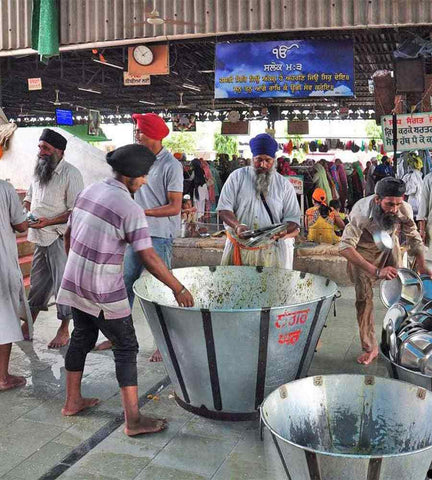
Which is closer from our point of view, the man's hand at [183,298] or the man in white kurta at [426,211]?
the man's hand at [183,298]

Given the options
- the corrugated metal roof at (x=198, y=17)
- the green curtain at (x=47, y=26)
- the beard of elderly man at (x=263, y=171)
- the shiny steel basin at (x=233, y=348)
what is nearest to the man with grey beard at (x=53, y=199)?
the shiny steel basin at (x=233, y=348)

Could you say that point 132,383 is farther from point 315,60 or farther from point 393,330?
point 315,60

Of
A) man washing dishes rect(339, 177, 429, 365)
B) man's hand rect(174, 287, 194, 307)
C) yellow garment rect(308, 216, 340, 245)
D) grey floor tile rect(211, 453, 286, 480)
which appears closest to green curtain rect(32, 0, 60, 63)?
yellow garment rect(308, 216, 340, 245)

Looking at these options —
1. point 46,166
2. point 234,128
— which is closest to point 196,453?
point 46,166

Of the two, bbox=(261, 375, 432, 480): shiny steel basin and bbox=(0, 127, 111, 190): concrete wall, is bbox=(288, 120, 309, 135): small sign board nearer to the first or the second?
bbox=(0, 127, 111, 190): concrete wall

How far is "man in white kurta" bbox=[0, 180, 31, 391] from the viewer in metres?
4.44

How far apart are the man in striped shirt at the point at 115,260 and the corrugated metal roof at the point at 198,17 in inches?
172

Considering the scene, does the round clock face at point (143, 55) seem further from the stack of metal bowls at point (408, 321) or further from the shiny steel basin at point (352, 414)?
the shiny steel basin at point (352, 414)

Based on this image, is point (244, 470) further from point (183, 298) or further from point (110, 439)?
point (183, 298)

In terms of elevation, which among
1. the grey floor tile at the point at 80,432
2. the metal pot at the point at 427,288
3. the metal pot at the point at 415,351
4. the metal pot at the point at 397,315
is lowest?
the grey floor tile at the point at 80,432

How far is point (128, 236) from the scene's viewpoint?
3.60m

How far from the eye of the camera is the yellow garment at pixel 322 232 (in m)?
8.88

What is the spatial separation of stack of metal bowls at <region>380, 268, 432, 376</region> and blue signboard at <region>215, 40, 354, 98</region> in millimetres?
4238

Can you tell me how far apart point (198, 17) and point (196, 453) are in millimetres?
5803
